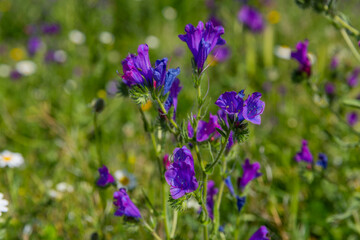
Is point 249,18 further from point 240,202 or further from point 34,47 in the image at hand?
point 240,202

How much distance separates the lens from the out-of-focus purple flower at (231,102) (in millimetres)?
1150

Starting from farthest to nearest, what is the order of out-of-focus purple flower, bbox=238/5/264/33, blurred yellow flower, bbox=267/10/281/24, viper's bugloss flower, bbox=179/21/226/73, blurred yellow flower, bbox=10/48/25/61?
blurred yellow flower, bbox=10/48/25/61, blurred yellow flower, bbox=267/10/281/24, out-of-focus purple flower, bbox=238/5/264/33, viper's bugloss flower, bbox=179/21/226/73

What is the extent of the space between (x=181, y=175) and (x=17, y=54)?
4.99m

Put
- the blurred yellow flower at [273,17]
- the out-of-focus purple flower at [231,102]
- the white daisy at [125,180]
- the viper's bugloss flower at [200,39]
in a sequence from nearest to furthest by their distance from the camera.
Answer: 1. the out-of-focus purple flower at [231,102]
2. the viper's bugloss flower at [200,39]
3. the white daisy at [125,180]
4. the blurred yellow flower at [273,17]

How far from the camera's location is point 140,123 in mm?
3406

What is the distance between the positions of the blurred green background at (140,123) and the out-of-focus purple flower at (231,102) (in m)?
0.36

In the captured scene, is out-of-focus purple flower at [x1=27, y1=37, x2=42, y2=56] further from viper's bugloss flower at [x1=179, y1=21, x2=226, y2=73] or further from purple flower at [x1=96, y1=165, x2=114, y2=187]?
viper's bugloss flower at [x1=179, y1=21, x2=226, y2=73]

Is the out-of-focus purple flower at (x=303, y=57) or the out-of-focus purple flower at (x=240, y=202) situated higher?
the out-of-focus purple flower at (x=303, y=57)

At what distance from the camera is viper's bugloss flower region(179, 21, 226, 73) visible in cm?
126

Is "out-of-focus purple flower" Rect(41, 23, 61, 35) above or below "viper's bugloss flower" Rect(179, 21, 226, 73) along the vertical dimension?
below

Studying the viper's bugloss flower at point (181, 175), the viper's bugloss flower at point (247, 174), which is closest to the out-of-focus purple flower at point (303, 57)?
the viper's bugloss flower at point (247, 174)

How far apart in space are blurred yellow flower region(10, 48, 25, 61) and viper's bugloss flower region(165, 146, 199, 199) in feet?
15.9

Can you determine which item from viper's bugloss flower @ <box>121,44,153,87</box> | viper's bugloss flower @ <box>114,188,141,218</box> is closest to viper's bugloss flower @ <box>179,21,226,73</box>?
viper's bugloss flower @ <box>121,44,153,87</box>

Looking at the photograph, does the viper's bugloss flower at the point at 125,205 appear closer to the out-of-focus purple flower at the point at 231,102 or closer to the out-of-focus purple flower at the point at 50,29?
the out-of-focus purple flower at the point at 231,102
